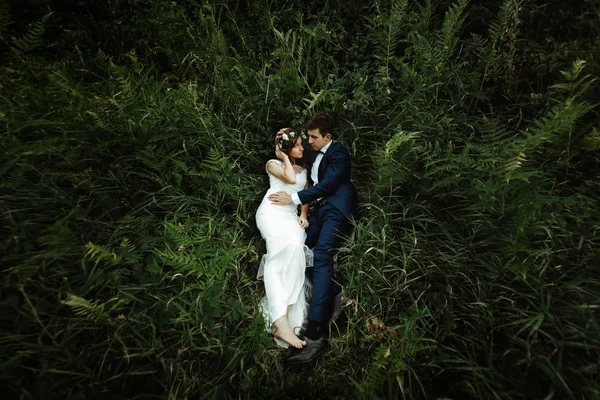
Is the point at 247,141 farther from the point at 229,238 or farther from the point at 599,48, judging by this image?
the point at 599,48

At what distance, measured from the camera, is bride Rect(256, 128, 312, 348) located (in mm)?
2561

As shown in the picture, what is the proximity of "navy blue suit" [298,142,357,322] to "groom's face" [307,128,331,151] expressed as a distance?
0.24 feet

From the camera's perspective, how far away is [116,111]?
3.18 metres

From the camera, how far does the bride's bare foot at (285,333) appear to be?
2449 mm

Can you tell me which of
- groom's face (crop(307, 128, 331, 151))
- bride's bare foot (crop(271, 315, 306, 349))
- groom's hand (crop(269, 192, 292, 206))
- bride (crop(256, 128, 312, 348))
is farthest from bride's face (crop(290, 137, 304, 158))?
bride's bare foot (crop(271, 315, 306, 349))

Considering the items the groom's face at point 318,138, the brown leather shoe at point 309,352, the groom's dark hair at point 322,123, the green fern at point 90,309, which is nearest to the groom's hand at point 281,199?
the groom's face at point 318,138

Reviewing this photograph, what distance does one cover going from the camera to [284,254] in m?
2.70

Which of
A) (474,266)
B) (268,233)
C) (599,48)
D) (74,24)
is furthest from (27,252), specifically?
(599,48)

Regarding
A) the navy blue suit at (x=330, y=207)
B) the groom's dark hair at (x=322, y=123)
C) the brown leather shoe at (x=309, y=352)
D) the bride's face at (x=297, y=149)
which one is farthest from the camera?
the bride's face at (x=297, y=149)

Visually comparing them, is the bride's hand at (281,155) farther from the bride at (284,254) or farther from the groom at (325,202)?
the groom at (325,202)

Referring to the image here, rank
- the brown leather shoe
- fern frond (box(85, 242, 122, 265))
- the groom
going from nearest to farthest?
fern frond (box(85, 242, 122, 265)), the brown leather shoe, the groom

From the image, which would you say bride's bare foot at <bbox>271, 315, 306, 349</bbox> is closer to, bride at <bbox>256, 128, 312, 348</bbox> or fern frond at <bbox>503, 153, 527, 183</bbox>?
bride at <bbox>256, 128, 312, 348</bbox>

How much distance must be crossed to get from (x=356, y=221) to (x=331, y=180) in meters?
0.42

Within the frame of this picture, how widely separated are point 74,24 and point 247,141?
9.28 ft
